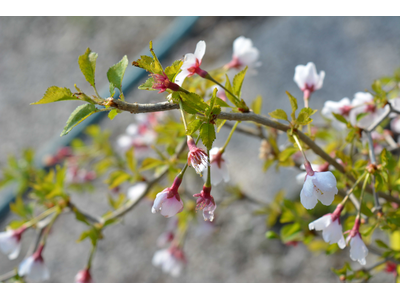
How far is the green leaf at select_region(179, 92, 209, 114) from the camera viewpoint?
1.59ft

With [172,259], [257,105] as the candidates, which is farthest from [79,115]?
[172,259]

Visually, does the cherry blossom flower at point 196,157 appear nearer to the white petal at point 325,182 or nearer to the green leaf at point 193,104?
the green leaf at point 193,104

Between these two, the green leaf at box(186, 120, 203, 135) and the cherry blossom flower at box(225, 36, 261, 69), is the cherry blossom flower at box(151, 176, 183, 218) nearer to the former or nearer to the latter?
the green leaf at box(186, 120, 203, 135)

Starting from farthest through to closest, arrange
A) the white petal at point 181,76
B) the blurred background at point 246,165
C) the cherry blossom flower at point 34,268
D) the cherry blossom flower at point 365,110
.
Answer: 1. the blurred background at point 246,165
2. the cherry blossom flower at point 34,268
3. the cherry blossom flower at point 365,110
4. the white petal at point 181,76

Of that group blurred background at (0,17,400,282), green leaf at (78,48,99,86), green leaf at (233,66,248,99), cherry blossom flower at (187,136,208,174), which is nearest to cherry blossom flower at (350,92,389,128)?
green leaf at (233,66,248,99)

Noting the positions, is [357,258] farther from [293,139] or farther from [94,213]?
[94,213]

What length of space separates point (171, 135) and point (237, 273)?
3.18ft

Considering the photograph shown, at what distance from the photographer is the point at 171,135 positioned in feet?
3.42

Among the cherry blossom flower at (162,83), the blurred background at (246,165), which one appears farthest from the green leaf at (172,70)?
the blurred background at (246,165)

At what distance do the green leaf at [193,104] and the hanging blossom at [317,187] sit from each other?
0.65 feet

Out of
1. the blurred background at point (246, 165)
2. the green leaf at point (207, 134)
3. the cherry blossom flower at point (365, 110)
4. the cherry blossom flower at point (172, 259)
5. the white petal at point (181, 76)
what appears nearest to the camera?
the green leaf at point (207, 134)

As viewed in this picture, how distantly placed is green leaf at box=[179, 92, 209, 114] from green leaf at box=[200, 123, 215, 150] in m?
0.03

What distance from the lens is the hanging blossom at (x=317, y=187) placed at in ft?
1.66

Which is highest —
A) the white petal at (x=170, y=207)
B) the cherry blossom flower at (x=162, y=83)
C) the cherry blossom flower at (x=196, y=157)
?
the cherry blossom flower at (x=162, y=83)
